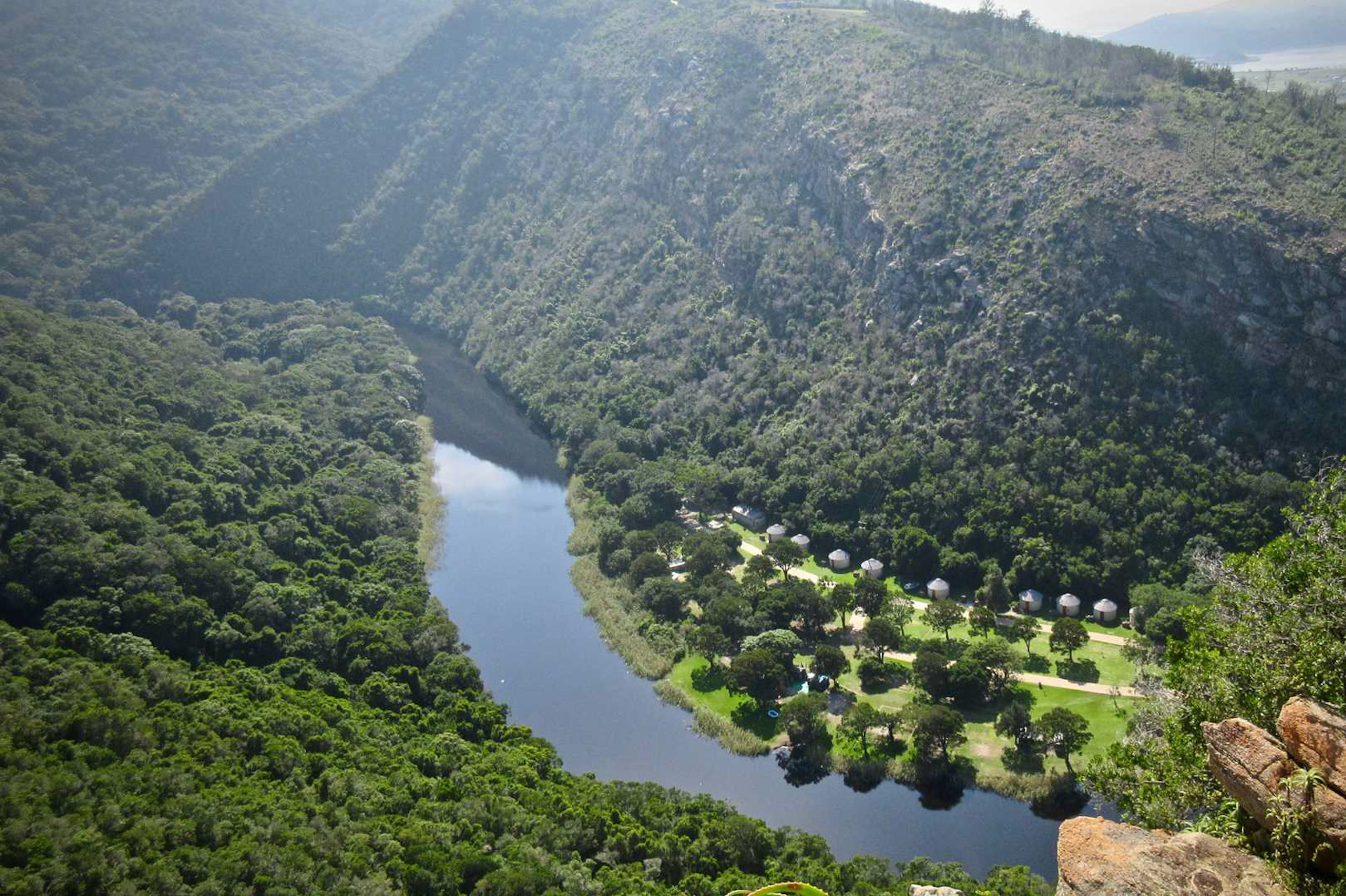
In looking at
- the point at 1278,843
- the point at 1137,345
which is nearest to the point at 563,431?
the point at 1137,345

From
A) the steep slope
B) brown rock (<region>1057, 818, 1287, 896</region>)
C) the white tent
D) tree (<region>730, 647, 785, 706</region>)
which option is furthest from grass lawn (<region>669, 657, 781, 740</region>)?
brown rock (<region>1057, 818, 1287, 896</region>)

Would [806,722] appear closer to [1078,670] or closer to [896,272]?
[1078,670]

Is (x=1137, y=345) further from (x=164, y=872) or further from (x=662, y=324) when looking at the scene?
(x=164, y=872)

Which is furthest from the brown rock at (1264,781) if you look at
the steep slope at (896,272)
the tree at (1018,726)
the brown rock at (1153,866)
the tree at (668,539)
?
the tree at (668,539)

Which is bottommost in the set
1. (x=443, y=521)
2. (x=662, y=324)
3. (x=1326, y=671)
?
(x=443, y=521)

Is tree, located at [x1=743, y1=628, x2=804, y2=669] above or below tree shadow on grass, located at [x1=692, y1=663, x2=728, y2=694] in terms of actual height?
above

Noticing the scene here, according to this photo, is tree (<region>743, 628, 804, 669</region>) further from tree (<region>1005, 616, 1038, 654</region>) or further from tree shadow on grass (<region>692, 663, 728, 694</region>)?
tree (<region>1005, 616, 1038, 654</region>)

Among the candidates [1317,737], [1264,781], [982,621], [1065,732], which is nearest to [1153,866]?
[1264,781]
